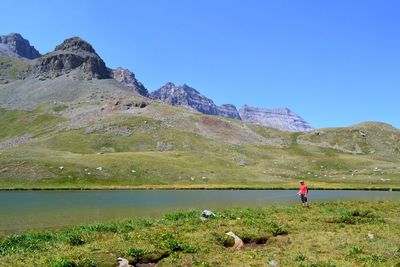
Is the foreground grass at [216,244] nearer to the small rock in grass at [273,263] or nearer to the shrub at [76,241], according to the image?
the shrub at [76,241]

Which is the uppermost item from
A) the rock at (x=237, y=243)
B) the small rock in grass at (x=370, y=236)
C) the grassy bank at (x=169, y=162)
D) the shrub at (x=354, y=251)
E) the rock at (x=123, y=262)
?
the grassy bank at (x=169, y=162)

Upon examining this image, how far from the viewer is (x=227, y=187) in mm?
102375

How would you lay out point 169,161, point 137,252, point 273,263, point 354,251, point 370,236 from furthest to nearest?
1. point 169,161
2. point 370,236
3. point 354,251
4. point 137,252
5. point 273,263

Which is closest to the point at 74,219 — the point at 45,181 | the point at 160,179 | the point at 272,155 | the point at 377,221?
the point at 377,221

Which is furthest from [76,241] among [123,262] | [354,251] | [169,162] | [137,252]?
[169,162]

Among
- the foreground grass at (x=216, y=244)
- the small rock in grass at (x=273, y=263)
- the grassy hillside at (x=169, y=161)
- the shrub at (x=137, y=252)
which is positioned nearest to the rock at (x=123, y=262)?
the foreground grass at (x=216, y=244)

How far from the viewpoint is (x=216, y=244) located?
86.3 ft

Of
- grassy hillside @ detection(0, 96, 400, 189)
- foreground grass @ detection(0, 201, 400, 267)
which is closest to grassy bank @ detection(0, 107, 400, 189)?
grassy hillside @ detection(0, 96, 400, 189)

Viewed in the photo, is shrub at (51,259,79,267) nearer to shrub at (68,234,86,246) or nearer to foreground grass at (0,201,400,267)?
foreground grass at (0,201,400,267)

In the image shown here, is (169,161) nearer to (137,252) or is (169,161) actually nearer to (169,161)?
(169,161)

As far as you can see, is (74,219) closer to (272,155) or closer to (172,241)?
(172,241)

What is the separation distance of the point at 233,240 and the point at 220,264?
232 inches

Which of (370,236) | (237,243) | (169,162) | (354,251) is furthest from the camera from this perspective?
(169,162)

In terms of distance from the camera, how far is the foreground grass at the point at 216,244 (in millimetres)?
22156
